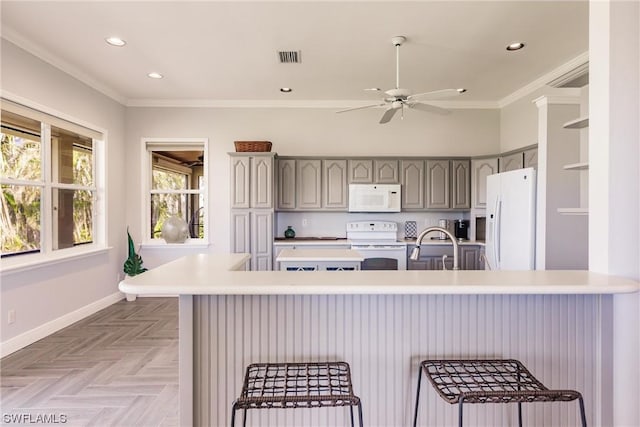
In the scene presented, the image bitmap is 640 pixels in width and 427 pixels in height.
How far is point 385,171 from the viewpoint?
16.2 feet

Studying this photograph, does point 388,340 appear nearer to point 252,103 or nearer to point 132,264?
point 132,264

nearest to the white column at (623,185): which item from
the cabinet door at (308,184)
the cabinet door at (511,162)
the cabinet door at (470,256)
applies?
the cabinet door at (511,162)

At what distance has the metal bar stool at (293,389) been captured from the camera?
4.03 feet

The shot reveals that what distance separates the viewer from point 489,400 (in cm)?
126

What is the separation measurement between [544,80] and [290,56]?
297 cm

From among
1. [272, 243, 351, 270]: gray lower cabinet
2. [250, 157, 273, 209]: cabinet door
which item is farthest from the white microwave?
[250, 157, 273, 209]: cabinet door

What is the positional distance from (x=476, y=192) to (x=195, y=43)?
3918 mm

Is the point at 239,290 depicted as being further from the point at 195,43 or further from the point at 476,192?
the point at 476,192

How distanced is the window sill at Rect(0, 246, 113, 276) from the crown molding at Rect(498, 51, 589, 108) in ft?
17.3

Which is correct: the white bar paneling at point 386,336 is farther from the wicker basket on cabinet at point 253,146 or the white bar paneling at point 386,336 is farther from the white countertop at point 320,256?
the wicker basket on cabinet at point 253,146

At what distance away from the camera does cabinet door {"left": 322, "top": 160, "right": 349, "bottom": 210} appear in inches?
194

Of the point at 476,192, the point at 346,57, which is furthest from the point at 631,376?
the point at 476,192

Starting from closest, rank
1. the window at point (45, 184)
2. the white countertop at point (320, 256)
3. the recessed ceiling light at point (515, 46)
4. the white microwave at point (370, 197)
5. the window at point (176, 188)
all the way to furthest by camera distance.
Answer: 1. the white countertop at point (320, 256)
2. the window at point (45, 184)
3. the recessed ceiling light at point (515, 46)
4. the white microwave at point (370, 197)
5. the window at point (176, 188)

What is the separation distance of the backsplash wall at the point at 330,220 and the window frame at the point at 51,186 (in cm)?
233
